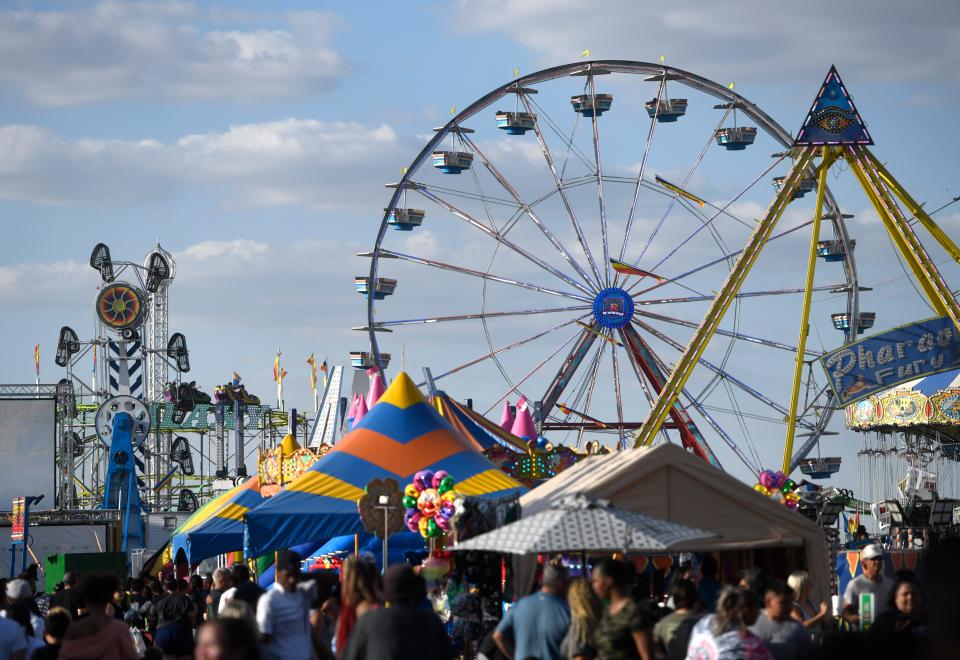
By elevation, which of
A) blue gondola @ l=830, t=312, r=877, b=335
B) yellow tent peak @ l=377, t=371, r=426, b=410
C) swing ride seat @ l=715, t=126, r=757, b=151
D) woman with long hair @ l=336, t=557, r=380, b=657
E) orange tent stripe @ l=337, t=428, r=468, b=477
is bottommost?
woman with long hair @ l=336, t=557, r=380, b=657

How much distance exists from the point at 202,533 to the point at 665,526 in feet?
41.2

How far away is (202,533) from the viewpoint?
22.1 meters

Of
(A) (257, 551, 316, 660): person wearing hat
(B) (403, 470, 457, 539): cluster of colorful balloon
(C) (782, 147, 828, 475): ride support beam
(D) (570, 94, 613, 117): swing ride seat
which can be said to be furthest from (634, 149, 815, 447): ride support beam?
(A) (257, 551, 316, 660): person wearing hat

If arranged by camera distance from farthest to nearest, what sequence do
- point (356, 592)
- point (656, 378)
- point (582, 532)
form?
point (656, 378) < point (582, 532) < point (356, 592)

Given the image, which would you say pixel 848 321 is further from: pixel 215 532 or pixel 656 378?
pixel 215 532

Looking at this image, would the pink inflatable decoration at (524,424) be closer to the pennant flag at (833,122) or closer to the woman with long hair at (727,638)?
the pennant flag at (833,122)

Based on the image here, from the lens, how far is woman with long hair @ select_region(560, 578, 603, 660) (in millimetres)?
7395

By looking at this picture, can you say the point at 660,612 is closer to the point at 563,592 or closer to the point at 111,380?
the point at 563,592

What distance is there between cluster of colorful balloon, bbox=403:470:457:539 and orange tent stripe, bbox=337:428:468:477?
250cm

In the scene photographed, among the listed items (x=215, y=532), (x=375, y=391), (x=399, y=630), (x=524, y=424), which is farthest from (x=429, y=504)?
(x=524, y=424)

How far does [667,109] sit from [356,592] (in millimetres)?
26976

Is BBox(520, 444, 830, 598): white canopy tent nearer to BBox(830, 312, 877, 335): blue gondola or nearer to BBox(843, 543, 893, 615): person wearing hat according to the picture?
BBox(843, 543, 893, 615): person wearing hat

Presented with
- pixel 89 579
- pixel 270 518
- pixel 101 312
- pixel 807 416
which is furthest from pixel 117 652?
pixel 101 312

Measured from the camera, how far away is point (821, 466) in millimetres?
35406
